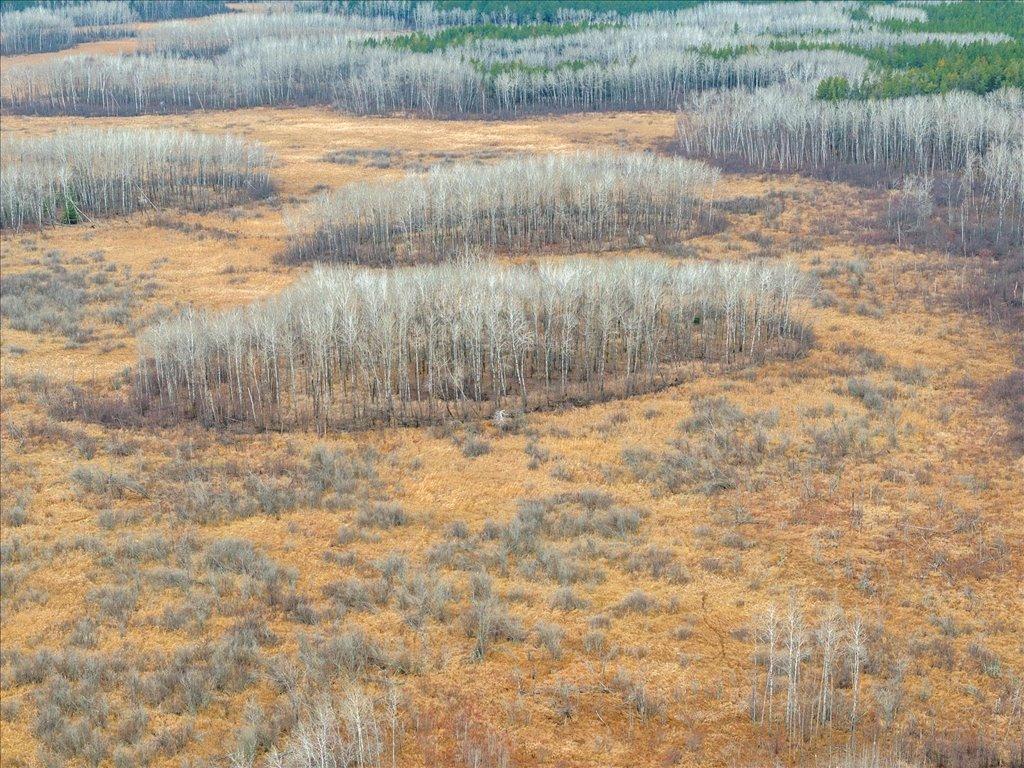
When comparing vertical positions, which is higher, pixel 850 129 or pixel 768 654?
pixel 850 129

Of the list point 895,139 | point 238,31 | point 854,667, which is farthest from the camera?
point 238,31

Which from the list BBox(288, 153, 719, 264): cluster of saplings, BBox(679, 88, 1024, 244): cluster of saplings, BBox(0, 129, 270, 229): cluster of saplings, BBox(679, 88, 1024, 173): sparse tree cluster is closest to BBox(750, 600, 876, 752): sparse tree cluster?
BBox(288, 153, 719, 264): cluster of saplings

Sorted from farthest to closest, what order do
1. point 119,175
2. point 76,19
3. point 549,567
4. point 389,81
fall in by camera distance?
point 76,19 < point 389,81 < point 119,175 < point 549,567

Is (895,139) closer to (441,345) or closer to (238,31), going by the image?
(441,345)

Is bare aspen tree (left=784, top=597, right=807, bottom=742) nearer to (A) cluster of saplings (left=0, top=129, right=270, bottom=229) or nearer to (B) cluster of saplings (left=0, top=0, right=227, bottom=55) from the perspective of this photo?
(A) cluster of saplings (left=0, top=129, right=270, bottom=229)

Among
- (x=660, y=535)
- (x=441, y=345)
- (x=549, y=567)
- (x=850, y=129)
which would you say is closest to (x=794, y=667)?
(x=549, y=567)

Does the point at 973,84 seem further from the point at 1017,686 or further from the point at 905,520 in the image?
the point at 1017,686

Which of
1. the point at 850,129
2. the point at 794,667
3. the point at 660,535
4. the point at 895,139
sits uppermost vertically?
the point at 850,129

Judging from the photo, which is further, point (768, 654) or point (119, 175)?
point (119, 175)
